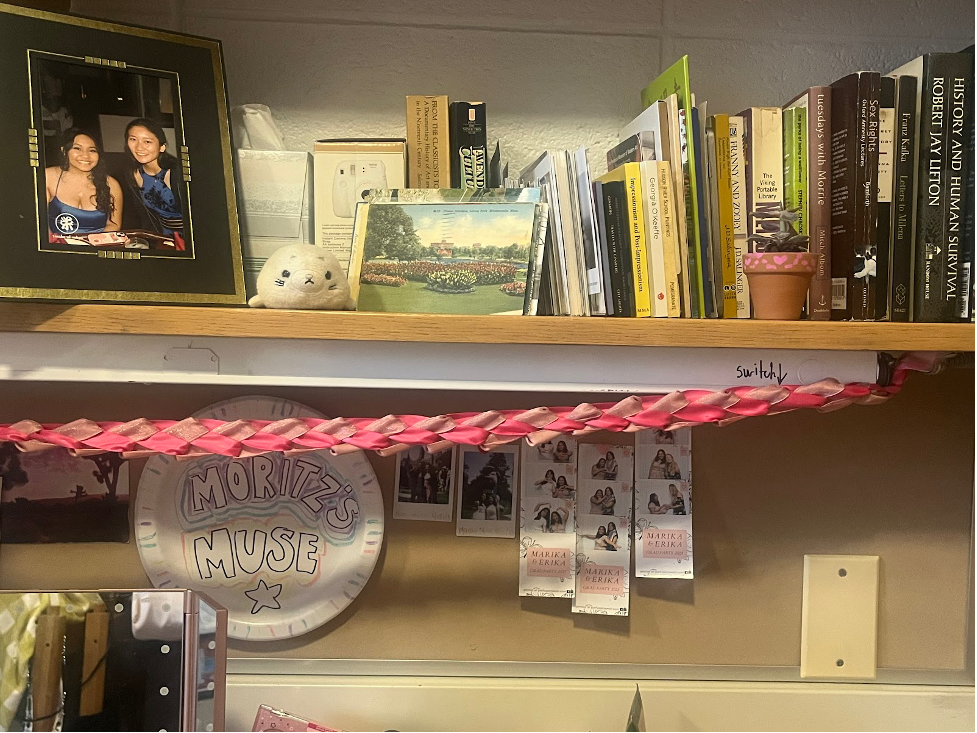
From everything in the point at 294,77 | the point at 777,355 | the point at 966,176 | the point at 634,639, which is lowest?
the point at 634,639

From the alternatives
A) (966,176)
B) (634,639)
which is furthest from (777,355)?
(634,639)

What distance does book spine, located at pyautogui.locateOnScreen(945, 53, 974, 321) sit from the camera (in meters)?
0.90

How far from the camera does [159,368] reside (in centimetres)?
85

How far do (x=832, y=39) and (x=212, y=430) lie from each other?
3.14ft

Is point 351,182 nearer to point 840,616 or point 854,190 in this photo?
point 854,190

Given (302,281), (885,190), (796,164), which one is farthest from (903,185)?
(302,281)

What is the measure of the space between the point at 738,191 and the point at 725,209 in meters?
0.03

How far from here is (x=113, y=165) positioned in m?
0.85

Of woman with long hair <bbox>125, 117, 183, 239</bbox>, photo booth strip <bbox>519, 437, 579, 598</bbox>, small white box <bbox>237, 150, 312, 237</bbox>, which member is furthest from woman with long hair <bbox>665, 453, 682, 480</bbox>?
woman with long hair <bbox>125, 117, 183, 239</bbox>

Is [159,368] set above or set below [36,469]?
above

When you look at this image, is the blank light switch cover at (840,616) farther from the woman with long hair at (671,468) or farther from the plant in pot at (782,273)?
the plant in pot at (782,273)

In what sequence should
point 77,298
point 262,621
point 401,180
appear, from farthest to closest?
point 262,621, point 401,180, point 77,298

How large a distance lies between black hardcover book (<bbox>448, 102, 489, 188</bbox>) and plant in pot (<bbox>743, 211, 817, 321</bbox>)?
33 centimetres

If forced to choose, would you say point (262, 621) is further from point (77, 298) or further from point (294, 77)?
point (294, 77)
